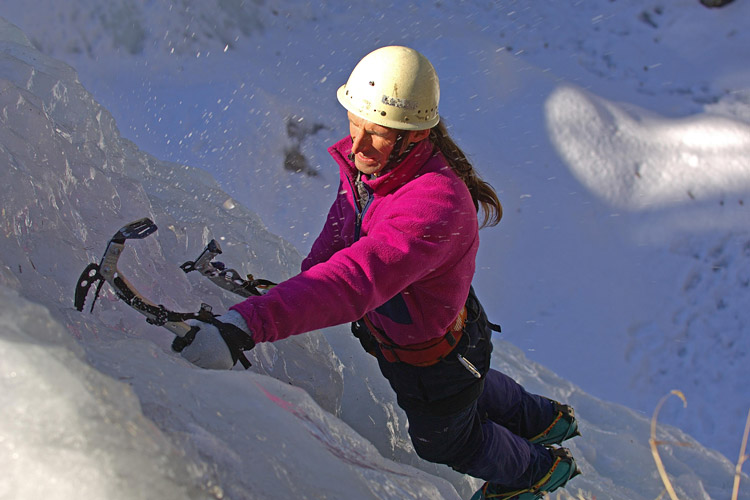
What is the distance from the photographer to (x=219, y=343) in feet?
4.33

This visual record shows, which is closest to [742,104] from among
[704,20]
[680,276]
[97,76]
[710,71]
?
[710,71]

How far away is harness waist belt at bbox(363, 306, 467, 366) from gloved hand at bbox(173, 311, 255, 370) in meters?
0.62

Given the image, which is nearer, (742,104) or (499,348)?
(499,348)

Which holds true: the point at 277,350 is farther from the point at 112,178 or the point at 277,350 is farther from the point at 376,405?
the point at 112,178

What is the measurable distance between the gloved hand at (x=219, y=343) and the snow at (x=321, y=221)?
0.20 feet

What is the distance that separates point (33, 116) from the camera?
228 centimetres

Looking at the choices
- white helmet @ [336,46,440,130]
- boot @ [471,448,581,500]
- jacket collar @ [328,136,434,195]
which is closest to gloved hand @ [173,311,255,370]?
jacket collar @ [328,136,434,195]

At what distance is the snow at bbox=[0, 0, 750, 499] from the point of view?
1.10 m

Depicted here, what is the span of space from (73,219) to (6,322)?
4.44ft

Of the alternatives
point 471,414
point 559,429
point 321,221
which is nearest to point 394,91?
point 471,414

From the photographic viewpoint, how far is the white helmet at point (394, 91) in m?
1.71

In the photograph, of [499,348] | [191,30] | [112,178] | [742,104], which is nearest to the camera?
[112,178]

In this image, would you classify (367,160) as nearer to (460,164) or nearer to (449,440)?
(460,164)

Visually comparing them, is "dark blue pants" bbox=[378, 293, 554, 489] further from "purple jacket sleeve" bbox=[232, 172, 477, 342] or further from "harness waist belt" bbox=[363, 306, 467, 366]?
"purple jacket sleeve" bbox=[232, 172, 477, 342]
